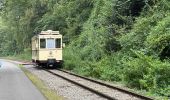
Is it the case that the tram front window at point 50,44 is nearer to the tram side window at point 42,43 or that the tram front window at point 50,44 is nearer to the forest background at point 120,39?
the tram side window at point 42,43

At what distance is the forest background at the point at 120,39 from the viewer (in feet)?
66.5

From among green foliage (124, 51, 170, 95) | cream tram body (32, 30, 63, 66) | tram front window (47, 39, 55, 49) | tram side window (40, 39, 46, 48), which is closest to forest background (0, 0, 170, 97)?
green foliage (124, 51, 170, 95)

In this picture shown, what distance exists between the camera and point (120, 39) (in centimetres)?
2872

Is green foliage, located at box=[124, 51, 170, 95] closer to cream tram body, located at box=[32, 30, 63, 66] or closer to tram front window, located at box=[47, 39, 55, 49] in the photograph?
cream tram body, located at box=[32, 30, 63, 66]

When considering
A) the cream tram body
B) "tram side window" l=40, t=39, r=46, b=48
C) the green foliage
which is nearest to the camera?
the green foliage

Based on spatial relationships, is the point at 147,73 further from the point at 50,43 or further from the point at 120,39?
the point at 50,43

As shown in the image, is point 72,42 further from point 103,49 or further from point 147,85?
point 147,85

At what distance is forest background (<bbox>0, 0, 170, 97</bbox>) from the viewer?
20.3m

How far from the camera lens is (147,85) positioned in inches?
738

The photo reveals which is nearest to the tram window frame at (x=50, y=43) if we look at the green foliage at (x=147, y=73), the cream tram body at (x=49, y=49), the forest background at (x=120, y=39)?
the cream tram body at (x=49, y=49)

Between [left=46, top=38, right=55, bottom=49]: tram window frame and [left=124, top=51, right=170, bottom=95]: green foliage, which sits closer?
[left=124, top=51, right=170, bottom=95]: green foliage

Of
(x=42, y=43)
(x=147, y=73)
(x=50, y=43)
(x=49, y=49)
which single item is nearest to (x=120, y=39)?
(x=147, y=73)

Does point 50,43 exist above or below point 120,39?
below

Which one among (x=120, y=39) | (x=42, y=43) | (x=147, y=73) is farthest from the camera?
(x=42, y=43)
